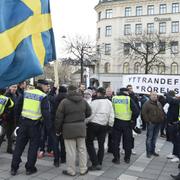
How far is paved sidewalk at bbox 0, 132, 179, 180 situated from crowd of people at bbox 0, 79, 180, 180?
181mm

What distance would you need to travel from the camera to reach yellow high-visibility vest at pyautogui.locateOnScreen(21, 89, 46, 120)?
711cm

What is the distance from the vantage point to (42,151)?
29.1ft

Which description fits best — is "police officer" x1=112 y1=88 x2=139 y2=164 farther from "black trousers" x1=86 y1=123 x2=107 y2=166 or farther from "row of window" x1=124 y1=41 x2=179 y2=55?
"row of window" x1=124 y1=41 x2=179 y2=55

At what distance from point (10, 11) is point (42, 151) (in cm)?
427

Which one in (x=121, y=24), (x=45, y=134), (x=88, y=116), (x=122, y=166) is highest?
(x=121, y=24)

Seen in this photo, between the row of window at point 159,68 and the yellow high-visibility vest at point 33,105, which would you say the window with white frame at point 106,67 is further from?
the yellow high-visibility vest at point 33,105

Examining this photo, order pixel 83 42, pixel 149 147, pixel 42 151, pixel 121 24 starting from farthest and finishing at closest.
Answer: pixel 121 24 < pixel 83 42 < pixel 149 147 < pixel 42 151

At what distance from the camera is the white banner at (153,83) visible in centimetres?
1200

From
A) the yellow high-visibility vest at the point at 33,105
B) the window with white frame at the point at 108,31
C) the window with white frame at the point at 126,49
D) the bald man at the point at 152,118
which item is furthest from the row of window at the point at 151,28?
the yellow high-visibility vest at the point at 33,105

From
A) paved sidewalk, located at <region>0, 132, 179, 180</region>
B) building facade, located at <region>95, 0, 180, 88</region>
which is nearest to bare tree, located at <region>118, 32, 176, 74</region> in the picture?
building facade, located at <region>95, 0, 180, 88</region>

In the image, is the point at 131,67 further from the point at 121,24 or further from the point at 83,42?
the point at 83,42

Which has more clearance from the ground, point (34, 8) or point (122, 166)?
point (34, 8)

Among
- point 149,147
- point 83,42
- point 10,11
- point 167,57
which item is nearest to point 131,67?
point 167,57

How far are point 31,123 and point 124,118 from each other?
2494mm
